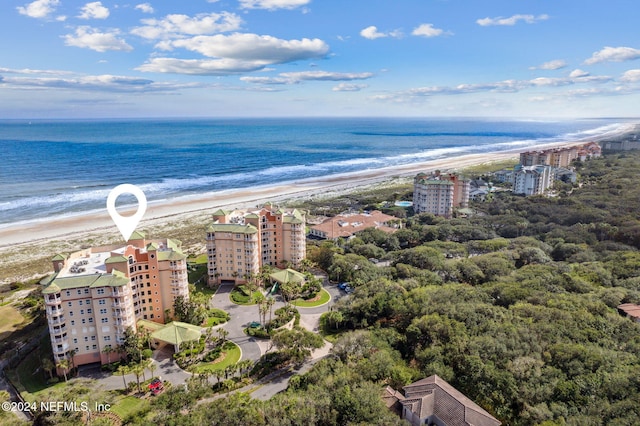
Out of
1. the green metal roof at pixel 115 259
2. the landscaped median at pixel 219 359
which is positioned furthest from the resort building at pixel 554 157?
the green metal roof at pixel 115 259

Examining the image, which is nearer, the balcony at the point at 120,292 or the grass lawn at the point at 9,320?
the balcony at the point at 120,292

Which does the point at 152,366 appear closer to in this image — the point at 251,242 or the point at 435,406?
the point at 251,242

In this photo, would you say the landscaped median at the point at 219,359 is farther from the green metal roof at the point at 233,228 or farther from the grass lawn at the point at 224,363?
the green metal roof at the point at 233,228

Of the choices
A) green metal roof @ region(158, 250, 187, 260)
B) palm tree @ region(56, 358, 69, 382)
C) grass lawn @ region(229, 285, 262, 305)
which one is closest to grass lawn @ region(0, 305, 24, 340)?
palm tree @ region(56, 358, 69, 382)

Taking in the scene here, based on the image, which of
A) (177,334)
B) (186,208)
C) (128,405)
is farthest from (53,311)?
(186,208)

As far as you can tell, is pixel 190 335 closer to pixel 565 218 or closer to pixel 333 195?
pixel 565 218

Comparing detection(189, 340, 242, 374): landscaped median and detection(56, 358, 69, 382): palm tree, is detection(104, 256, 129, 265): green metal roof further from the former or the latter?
detection(189, 340, 242, 374): landscaped median
